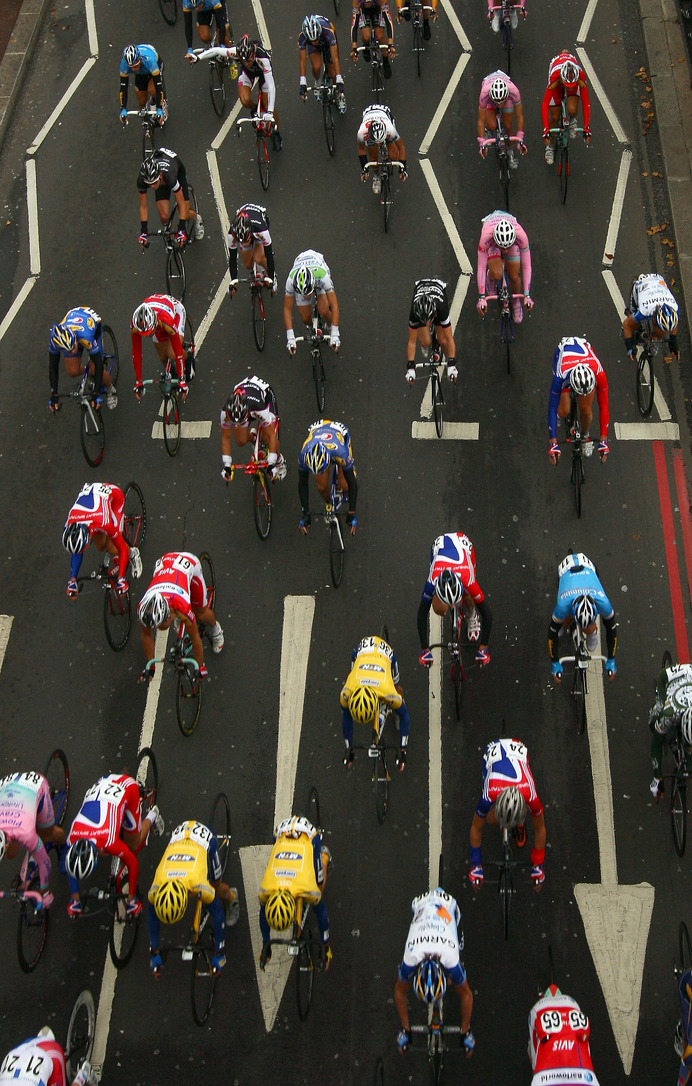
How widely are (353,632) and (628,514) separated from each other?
4111mm

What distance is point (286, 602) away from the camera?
1328cm

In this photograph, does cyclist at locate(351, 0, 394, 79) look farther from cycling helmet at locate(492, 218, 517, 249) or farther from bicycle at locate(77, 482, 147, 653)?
bicycle at locate(77, 482, 147, 653)

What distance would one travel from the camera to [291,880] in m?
9.29

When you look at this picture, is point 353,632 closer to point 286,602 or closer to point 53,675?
point 286,602

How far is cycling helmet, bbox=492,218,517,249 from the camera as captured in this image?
44.8 feet

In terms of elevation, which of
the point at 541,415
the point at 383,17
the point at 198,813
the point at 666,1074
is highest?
the point at 383,17

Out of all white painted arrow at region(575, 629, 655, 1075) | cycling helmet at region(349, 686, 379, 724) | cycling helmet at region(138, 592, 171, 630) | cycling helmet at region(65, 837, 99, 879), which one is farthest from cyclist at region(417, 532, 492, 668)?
cycling helmet at region(65, 837, 99, 879)

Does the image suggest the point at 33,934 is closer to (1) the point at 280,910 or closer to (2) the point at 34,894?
(2) the point at 34,894

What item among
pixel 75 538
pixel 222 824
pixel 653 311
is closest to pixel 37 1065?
pixel 222 824

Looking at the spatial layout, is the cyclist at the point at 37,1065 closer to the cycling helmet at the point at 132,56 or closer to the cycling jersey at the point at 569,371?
the cycling jersey at the point at 569,371

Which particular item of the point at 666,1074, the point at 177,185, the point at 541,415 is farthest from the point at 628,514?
the point at 177,185

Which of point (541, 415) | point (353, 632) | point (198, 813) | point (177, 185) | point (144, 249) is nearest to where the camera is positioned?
point (198, 813)

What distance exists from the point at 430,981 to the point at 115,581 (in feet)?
20.4

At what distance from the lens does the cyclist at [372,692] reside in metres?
10.1
